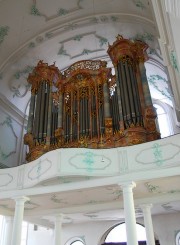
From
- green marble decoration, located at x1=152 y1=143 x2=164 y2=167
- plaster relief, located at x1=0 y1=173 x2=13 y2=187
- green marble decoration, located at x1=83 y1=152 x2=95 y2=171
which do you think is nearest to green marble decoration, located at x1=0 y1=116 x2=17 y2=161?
plaster relief, located at x1=0 y1=173 x2=13 y2=187

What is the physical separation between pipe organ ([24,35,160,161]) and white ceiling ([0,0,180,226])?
0.76m

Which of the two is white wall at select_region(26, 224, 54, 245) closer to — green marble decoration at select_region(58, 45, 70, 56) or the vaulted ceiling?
the vaulted ceiling

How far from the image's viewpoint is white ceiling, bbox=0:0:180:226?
762cm

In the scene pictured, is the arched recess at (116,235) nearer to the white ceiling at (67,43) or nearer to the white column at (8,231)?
the white ceiling at (67,43)

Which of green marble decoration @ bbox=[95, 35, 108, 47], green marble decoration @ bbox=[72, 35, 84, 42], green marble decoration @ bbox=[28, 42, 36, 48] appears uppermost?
green marble decoration @ bbox=[72, 35, 84, 42]

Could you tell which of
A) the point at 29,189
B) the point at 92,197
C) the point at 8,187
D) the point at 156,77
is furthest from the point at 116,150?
the point at 156,77

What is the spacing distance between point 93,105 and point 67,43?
2.85 meters

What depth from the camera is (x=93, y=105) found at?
8367 millimetres

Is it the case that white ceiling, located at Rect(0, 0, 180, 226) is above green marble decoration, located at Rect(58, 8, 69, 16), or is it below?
below

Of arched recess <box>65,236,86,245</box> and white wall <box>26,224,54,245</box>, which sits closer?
arched recess <box>65,236,86,245</box>

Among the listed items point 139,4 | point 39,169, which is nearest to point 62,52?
point 139,4

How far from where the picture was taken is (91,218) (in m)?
9.73

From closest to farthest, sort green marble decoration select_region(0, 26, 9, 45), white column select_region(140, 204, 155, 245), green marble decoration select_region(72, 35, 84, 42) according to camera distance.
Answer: white column select_region(140, 204, 155, 245)
green marble decoration select_region(0, 26, 9, 45)
green marble decoration select_region(72, 35, 84, 42)

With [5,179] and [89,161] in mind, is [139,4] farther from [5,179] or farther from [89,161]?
[5,179]
